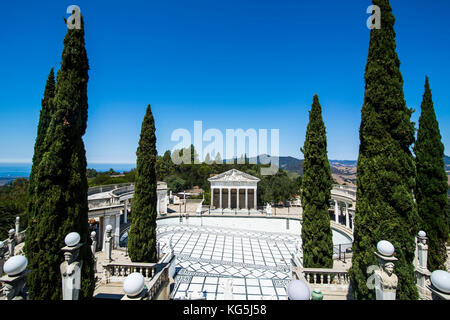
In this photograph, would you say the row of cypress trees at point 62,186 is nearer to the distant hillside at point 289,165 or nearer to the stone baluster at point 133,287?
the stone baluster at point 133,287

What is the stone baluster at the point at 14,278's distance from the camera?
3.25 m

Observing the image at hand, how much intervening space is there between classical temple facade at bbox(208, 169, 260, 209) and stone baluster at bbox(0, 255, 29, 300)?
30.2 metres

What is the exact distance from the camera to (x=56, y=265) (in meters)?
6.26

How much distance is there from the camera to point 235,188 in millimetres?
33781

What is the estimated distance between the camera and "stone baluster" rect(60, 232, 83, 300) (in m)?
4.10

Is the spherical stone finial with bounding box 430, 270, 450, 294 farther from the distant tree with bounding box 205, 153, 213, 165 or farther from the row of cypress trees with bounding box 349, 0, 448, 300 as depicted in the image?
the distant tree with bounding box 205, 153, 213, 165

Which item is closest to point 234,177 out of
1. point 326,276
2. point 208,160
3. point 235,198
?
point 235,198

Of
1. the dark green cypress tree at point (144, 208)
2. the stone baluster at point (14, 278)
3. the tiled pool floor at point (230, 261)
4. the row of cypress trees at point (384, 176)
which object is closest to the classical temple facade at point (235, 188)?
the tiled pool floor at point (230, 261)

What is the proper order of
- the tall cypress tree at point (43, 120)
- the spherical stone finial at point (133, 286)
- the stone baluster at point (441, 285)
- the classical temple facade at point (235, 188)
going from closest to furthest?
the stone baluster at point (441, 285)
the spherical stone finial at point (133, 286)
the tall cypress tree at point (43, 120)
the classical temple facade at point (235, 188)

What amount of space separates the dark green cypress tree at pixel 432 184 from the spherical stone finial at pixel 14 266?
15.5m

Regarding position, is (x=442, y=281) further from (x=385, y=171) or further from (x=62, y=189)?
(x=62, y=189)

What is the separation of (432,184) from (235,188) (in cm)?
2472

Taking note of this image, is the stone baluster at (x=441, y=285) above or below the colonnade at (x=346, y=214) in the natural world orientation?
above
